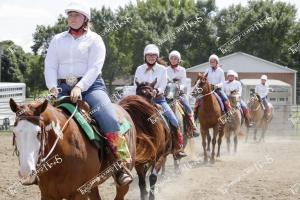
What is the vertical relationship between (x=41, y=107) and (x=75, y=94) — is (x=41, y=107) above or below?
below

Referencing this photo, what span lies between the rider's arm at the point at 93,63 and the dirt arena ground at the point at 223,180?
3.60 meters

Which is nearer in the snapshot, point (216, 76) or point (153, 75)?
point (153, 75)

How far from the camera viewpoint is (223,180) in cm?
1027

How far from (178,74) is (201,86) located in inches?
86.4

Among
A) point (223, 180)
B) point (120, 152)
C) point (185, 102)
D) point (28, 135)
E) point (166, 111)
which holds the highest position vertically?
point (185, 102)

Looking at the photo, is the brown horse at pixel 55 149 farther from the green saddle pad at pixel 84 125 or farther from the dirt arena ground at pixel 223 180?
the dirt arena ground at pixel 223 180

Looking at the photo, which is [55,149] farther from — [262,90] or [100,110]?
[262,90]

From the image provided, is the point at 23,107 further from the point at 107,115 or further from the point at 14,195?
the point at 14,195

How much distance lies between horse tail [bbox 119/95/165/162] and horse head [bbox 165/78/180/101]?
2406 millimetres

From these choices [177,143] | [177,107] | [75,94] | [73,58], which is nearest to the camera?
[75,94]

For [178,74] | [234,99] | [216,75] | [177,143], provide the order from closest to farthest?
[177,143]
[178,74]
[216,75]
[234,99]

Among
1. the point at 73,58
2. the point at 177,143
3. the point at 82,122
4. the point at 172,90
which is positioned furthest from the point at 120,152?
the point at 172,90

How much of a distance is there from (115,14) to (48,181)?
4619cm

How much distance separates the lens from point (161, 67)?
28.1 ft
